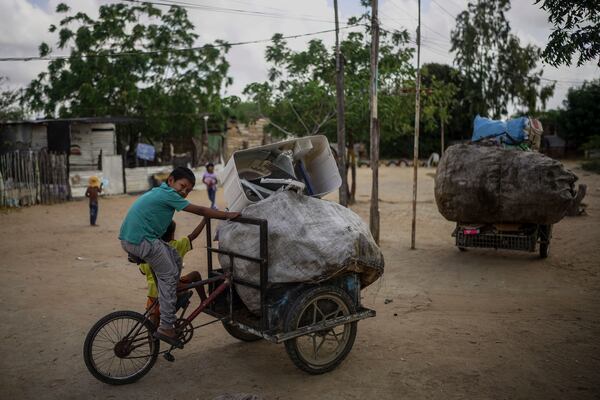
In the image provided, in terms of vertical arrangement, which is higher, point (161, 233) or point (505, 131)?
point (505, 131)

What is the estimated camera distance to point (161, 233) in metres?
4.57

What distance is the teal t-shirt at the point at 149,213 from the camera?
4.42 meters

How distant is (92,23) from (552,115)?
39502mm

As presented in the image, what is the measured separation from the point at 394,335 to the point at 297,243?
1.85 metres

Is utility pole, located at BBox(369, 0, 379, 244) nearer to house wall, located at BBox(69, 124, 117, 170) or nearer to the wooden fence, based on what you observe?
the wooden fence

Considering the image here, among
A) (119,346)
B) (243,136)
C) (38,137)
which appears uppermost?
(243,136)

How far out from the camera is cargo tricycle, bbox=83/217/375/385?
439 cm

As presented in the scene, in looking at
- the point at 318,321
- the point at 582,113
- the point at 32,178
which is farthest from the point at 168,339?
the point at 582,113

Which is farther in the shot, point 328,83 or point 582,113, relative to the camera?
point 582,113

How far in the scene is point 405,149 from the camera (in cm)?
4866

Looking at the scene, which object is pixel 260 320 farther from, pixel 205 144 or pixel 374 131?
pixel 205 144

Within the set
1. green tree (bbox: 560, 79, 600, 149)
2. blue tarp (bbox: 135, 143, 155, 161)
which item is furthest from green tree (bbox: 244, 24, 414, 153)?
green tree (bbox: 560, 79, 600, 149)

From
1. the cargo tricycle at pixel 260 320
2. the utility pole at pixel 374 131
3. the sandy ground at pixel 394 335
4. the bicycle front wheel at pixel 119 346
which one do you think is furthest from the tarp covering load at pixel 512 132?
the bicycle front wheel at pixel 119 346

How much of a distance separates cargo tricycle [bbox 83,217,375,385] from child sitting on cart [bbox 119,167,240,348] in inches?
4.4
